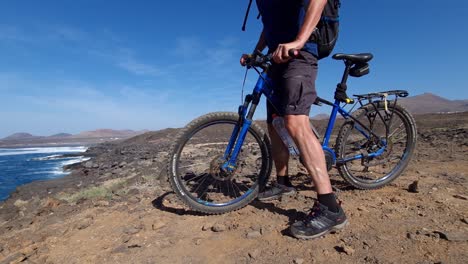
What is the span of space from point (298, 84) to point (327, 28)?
677 millimetres

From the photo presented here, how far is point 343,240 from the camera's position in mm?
Result: 2436

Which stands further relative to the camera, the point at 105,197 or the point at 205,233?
the point at 105,197

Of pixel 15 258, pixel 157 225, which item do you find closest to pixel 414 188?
pixel 157 225

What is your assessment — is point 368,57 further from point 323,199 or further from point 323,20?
point 323,199

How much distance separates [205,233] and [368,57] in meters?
2.75

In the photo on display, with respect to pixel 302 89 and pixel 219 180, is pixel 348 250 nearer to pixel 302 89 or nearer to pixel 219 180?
pixel 302 89

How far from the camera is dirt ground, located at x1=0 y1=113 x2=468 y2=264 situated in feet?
7.50

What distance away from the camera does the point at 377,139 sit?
3.95 m

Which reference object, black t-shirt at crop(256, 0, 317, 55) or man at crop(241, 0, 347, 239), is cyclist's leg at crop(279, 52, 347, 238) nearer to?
man at crop(241, 0, 347, 239)

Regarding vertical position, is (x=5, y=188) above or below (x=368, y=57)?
below

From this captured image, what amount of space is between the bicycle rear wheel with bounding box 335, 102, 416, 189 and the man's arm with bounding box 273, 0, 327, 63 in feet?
5.03

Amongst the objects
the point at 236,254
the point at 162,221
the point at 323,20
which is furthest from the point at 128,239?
the point at 323,20

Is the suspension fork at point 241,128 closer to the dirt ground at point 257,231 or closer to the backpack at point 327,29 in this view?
the dirt ground at point 257,231

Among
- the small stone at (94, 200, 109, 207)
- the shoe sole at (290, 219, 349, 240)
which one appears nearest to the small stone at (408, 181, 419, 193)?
the shoe sole at (290, 219, 349, 240)
